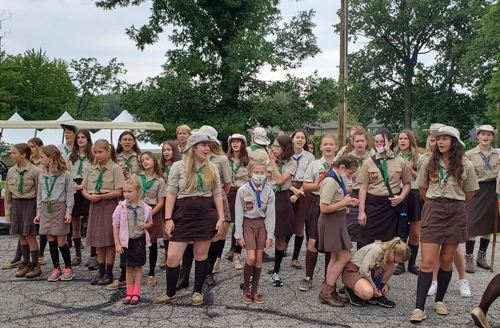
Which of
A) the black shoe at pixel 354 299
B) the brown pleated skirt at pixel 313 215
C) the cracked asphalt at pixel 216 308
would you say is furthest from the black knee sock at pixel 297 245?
the black shoe at pixel 354 299

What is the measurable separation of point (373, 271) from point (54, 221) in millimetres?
4146

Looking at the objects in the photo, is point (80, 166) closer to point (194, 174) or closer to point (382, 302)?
point (194, 174)

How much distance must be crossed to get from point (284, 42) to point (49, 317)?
42.2ft

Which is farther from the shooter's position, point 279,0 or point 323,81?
point 279,0

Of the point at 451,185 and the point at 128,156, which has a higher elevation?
the point at 128,156

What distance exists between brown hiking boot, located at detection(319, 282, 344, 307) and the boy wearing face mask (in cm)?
71

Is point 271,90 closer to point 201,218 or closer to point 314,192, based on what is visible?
point 314,192

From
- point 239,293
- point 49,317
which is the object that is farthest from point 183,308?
point 49,317

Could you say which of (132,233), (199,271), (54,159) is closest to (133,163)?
(54,159)

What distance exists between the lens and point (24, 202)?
6461mm

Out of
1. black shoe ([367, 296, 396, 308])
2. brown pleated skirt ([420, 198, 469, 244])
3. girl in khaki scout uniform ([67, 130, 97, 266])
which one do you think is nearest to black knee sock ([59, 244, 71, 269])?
girl in khaki scout uniform ([67, 130, 97, 266])

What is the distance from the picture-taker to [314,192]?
6.48 meters

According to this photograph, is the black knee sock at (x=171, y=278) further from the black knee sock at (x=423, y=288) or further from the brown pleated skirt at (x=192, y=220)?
the black knee sock at (x=423, y=288)

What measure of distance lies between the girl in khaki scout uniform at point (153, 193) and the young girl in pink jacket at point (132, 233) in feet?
1.80
